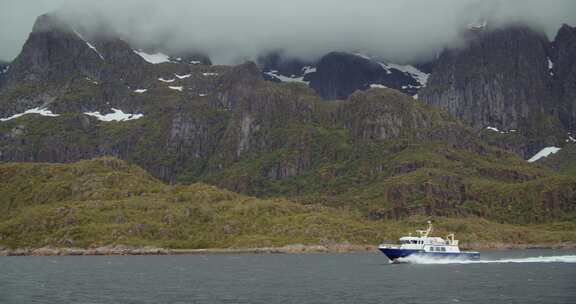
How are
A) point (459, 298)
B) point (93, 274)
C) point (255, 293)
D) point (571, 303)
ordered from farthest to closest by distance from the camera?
point (93, 274), point (255, 293), point (459, 298), point (571, 303)

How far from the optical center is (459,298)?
12712 centimetres

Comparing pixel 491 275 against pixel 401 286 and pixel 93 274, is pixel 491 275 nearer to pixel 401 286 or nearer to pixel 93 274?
pixel 401 286

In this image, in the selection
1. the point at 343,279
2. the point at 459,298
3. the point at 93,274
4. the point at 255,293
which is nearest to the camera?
the point at 459,298

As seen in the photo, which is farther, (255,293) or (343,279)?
(343,279)

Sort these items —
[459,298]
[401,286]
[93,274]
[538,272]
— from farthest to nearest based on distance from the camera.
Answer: [93,274] < [538,272] < [401,286] < [459,298]

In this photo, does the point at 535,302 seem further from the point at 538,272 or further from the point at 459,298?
the point at 538,272

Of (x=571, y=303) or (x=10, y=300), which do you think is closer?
(x=571, y=303)

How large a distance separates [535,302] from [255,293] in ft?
166

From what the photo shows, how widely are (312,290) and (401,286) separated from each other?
1847 centimetres

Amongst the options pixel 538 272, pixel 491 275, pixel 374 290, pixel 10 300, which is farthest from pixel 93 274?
pixel 538 272

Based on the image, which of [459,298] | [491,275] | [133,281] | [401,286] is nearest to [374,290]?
[401,286]

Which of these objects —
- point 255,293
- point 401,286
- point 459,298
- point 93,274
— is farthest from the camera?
point 93,274

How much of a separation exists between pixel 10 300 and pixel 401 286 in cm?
7391

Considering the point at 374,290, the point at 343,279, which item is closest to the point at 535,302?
the point at 374,290
